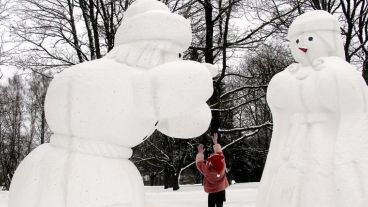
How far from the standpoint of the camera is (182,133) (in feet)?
9.20

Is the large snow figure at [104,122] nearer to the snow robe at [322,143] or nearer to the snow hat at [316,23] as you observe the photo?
the snow robe at [322,143]

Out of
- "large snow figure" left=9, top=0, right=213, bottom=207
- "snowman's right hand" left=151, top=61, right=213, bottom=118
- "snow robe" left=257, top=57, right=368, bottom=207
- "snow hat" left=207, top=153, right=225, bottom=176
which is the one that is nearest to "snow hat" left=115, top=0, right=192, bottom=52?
"large snow figure" left=9, top=0, right=213, bottom=207

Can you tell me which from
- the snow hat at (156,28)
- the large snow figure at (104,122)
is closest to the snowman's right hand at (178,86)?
the large snow figure at (104,122)

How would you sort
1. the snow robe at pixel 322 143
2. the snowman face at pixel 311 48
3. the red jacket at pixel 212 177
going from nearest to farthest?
the snow robe at pixel 322 143 < the snowman face at pixel 311 48 < the red jacket at pixel 212 177

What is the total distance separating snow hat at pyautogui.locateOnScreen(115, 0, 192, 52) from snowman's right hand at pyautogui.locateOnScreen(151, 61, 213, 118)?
23 cm

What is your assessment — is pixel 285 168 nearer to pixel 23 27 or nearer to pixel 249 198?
pixel 249 198

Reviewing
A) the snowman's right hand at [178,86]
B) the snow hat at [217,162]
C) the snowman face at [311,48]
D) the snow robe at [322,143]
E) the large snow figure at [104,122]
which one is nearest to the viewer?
the large snow figure at [104,122]

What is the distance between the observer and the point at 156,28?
9.05 feet

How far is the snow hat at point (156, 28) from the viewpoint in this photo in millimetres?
2762

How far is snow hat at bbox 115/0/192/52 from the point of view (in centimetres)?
276

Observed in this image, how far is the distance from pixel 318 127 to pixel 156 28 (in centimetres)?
230

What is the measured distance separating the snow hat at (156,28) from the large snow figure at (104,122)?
0.11 metres

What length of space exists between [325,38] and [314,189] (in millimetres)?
1546

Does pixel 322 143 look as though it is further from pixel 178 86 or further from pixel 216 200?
pixel 216 200
